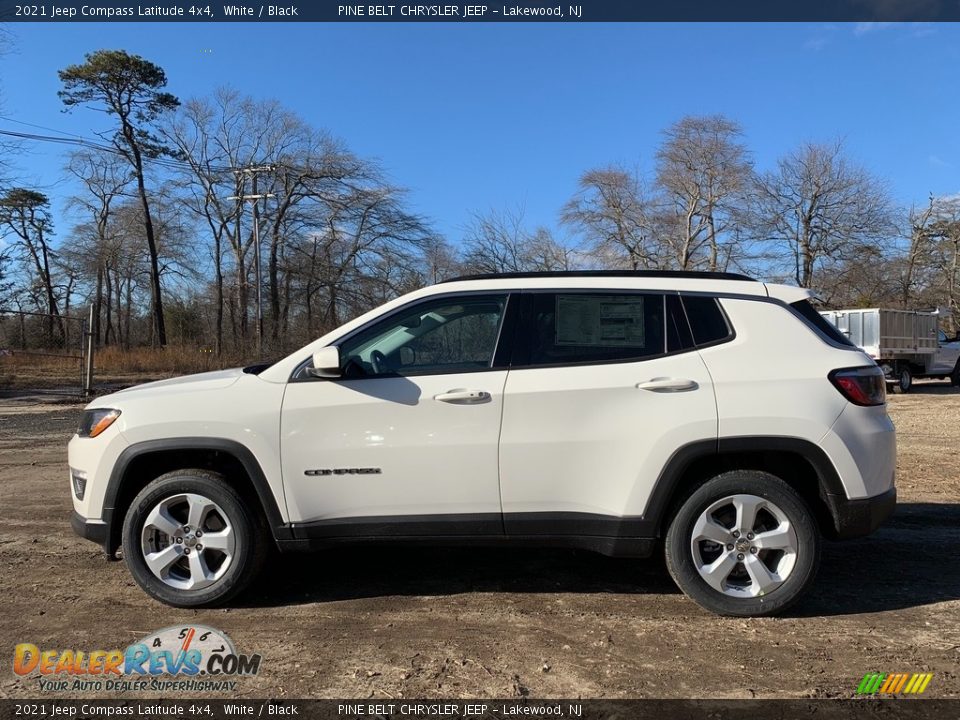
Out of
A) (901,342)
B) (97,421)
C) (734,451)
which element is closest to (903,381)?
(901,342)

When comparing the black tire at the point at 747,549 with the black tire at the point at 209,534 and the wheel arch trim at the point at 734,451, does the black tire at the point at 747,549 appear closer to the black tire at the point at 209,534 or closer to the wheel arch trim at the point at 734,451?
the wheel arch trim at the point at 734,451

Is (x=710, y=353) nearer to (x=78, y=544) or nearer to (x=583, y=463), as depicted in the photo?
(x=583, y=463)

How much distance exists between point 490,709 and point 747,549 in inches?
66.9

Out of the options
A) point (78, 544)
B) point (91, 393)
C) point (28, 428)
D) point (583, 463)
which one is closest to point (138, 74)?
point (91, 393)

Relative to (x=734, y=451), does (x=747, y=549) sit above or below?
below

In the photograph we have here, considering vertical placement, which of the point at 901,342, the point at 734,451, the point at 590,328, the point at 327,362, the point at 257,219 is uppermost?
the point at 257,219

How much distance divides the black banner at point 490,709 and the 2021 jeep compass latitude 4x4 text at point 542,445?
33.4 inches

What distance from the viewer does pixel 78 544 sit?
5230mm

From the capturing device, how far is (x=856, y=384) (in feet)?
12.1

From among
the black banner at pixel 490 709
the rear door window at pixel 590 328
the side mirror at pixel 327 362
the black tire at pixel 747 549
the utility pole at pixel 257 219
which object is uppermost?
the utility pole at pixel 257 219

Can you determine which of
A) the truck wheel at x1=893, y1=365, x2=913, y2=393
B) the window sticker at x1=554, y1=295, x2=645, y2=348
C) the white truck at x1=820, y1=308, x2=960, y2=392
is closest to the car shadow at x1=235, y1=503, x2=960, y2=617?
the window sticker at x1=554, y1=295, x2=645, y2=348

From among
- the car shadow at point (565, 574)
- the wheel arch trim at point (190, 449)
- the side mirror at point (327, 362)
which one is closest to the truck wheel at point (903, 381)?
the car shadow at point (565, 574)

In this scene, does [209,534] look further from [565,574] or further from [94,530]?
[565,574]

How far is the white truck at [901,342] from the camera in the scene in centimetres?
2044
